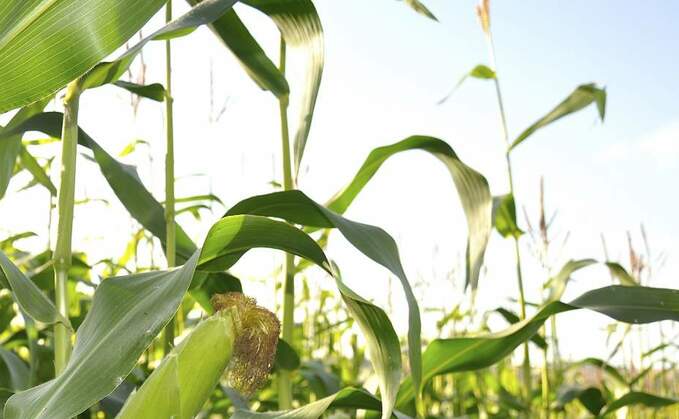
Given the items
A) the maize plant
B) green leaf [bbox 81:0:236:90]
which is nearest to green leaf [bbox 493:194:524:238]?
the maize plant

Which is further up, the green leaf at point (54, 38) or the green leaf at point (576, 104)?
the green leaf at point (576, 104)

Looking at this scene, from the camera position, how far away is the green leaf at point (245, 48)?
38.8 inches

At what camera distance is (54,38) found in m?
0.63

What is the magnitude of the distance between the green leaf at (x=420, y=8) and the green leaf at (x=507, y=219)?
40cm

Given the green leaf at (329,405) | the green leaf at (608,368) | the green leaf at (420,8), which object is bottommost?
the green leaf at (608,368)

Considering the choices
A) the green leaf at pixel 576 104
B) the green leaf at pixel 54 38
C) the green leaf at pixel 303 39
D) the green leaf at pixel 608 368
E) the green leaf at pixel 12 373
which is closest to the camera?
the green leaf at pixel 54 38

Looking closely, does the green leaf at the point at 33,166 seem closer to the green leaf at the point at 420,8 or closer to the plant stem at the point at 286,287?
the plant stem at the point at 286,287

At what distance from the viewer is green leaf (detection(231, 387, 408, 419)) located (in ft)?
2.30

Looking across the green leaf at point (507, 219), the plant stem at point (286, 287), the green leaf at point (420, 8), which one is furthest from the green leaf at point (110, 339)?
the green leaf at point (507, 219)

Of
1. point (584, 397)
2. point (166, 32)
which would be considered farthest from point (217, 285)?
point (584, 397)

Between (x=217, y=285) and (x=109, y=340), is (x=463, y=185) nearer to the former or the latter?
(x=217, y=285)

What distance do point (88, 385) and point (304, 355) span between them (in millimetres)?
2252

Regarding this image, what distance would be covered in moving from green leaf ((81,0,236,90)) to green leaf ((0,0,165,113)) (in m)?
0.13

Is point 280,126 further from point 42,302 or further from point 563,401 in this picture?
point 563,401
